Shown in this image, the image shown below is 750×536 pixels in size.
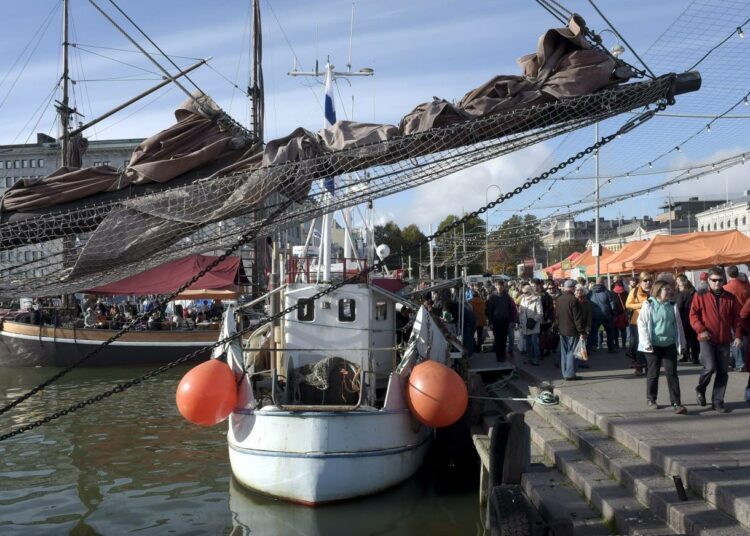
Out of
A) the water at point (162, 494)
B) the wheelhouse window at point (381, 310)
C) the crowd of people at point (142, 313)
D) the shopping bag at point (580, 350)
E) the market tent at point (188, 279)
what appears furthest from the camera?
the crowd of people at point (142, 313)

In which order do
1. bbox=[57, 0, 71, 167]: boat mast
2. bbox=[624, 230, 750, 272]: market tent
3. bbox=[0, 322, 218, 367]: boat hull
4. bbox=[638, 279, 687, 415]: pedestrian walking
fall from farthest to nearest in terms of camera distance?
bbox=[57, 0, 71, 167]: boat mast, bbox=[0, 322, 218, 367]: boat hull, bbox=[624, 230, 750, 272]: market tent, bbox=[638, 279, 687, 415]: pedestrian walking

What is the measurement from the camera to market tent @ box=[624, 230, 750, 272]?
1886cm

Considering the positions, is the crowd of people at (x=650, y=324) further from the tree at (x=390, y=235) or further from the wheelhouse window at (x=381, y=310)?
the tree at (x=390, y=235)

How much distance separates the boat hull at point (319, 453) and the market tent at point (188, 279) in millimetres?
14433

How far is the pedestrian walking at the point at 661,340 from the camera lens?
8.35 meters

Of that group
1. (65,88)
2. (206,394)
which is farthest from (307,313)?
(65,88)

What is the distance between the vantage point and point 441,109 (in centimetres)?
571

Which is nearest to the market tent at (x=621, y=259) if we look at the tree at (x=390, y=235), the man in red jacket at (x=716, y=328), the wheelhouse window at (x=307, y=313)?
the man in red jacket at (x=716, y=328)

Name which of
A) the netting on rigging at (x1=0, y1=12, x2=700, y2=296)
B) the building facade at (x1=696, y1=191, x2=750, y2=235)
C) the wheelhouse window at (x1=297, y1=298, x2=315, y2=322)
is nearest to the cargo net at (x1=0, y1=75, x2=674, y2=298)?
the netting on rigging at (x1=0, y1=12, x2=700, y2=296)

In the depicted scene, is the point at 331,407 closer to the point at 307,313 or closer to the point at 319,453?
the point at 319,453

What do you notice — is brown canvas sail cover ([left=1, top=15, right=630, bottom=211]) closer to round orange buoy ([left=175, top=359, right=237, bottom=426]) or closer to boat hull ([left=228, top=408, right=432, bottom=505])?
round orange buoy ([left=175, top=359, right=237, bottom=426])

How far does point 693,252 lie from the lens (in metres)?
19.6

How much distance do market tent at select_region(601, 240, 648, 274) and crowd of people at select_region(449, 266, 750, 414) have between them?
13.7 feet

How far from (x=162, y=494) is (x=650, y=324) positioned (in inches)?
272
